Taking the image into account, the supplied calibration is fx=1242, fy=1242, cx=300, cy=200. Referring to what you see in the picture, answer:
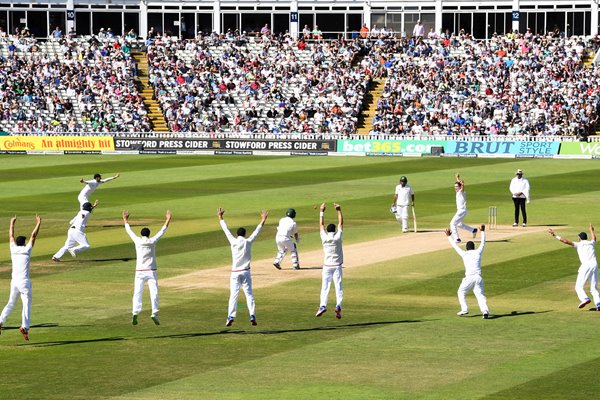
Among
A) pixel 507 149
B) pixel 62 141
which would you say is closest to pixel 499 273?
pixel 507 149

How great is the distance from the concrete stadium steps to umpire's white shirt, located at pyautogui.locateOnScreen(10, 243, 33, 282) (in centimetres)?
5452

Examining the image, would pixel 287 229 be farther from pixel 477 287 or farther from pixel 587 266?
pixel 587 266

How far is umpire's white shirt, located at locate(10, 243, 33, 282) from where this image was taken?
2055 cm

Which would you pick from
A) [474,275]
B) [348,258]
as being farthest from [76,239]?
[474,275]

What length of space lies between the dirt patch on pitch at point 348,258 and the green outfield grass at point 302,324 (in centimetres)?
51

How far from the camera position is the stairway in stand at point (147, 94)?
77750 mm

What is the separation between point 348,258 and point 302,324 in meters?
8.62

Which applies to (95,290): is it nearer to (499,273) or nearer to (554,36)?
(499,273)

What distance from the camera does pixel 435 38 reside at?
84.2 meters

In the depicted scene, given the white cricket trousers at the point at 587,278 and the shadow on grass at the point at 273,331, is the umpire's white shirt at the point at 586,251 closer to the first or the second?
the white cricket trousers at the point at 587,278

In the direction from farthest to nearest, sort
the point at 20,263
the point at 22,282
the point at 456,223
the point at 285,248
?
the point at 456,223 → the point at 285,248 → the point at 20,263 → the point at 22,282

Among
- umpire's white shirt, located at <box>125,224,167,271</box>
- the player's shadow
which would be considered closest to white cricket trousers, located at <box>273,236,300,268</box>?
the player's shadow

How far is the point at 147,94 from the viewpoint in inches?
Result: 3187

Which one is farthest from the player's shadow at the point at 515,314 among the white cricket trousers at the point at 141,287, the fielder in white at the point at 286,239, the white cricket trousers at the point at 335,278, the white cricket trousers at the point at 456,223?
the white cricket trousers at the point at 456,223
